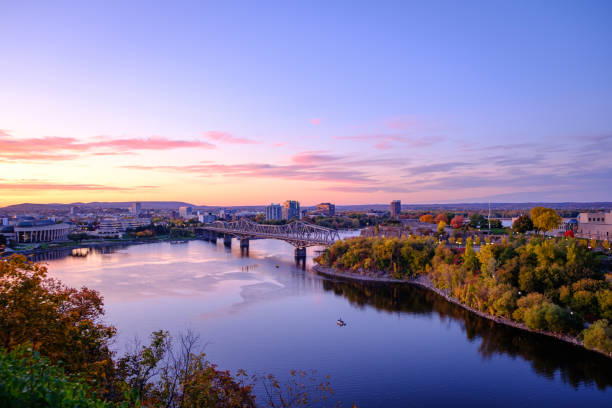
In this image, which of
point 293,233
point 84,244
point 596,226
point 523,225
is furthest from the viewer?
point 84,244

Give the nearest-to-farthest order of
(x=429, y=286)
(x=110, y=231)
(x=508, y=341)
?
(x=508, y=341)
(x=429, y=286)
(x=110, y=231)

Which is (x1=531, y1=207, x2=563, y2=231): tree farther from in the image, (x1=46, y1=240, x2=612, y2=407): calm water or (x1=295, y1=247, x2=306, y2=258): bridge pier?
(x1=295, y1=247, x2=306, y2=258): bridge pier

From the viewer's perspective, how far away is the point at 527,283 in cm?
1366

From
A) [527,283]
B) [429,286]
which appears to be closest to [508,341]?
[527,283]

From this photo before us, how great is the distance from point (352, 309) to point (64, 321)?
39.7ft

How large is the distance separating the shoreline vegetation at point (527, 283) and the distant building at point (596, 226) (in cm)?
895

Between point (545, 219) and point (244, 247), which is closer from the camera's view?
point (545, 219)

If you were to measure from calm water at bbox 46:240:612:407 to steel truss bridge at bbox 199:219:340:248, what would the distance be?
9803mm

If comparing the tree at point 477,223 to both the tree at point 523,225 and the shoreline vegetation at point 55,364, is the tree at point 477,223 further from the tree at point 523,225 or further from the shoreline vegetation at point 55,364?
the shoreline vegetation at point 55,364

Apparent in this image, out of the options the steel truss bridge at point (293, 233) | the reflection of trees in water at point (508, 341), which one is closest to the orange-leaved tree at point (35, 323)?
the reflection of trees in water at point (508, 341)

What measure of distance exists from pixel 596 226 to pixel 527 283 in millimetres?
16117

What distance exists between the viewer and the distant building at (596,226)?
2452 cm

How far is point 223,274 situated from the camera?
77.6 ft

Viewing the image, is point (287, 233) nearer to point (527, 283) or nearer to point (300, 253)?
point (300, 253)
